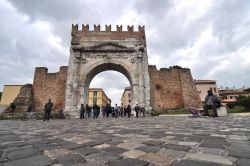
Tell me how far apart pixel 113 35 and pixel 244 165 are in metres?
19.8

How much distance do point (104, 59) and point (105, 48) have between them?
3.75ft

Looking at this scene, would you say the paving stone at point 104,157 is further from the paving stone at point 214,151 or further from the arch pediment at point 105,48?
the arch pediment at point 105,48

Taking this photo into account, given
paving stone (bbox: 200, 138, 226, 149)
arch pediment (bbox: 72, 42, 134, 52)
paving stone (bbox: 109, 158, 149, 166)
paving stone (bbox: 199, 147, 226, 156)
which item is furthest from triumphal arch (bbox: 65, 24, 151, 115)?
paving stone (bbox: 109, 158, 149, 166)

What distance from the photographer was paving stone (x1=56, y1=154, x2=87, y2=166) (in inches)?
69.6

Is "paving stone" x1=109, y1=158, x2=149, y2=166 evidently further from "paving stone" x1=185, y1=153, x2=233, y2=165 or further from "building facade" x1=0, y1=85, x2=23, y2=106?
"building facade" x1=0, y1=85, x2=23, y2=106

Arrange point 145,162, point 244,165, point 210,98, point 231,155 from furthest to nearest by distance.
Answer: point 210,98 → point 231,155 → point 145,162 → point 244,165

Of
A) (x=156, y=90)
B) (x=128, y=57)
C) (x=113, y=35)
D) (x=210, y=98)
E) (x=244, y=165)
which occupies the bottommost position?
(x=244, y=165)

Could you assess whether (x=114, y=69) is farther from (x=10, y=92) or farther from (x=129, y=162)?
(x=10, y=92)

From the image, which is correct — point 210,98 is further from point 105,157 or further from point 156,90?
point 156,90

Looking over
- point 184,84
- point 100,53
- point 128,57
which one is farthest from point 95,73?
point 184,84

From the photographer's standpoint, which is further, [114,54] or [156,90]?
[156,90]

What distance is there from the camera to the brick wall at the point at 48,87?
20188mm

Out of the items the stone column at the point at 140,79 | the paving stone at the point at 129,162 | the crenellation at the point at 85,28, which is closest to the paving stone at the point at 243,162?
the paving stone at the point at 129,162

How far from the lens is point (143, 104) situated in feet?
58.3
